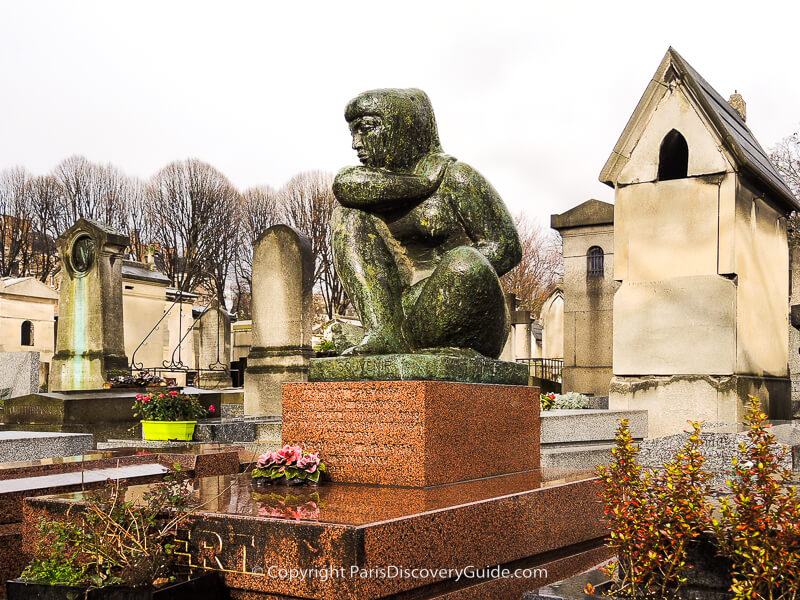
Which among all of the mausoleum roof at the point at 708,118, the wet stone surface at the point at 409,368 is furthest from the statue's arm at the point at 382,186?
the mausoleum roof at the point at 708,118

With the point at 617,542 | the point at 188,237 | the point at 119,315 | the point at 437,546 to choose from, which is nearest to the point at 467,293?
the point at 437,546

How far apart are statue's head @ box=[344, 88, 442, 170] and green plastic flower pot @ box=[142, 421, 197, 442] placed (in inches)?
207

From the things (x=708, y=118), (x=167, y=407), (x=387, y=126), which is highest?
(x=708, y=118)

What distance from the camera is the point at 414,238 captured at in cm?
621

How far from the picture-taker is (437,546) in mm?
3986

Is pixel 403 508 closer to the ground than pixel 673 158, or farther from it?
closer to the ground

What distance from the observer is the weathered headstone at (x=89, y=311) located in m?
16.0

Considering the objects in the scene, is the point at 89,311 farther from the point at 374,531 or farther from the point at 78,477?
the point at 374,531

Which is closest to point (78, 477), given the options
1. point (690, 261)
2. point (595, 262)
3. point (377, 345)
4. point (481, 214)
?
point (377, 345)

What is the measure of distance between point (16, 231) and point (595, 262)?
45080 millimetres

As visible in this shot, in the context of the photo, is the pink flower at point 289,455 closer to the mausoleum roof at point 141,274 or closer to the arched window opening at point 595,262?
the arched window opening at point 595,262

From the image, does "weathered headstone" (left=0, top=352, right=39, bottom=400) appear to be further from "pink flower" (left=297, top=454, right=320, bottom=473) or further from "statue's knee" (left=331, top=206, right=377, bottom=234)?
"pink flower" (left=297, top=454, right=320, bottom=473)

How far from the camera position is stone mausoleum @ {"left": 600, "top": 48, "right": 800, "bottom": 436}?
9281 mm

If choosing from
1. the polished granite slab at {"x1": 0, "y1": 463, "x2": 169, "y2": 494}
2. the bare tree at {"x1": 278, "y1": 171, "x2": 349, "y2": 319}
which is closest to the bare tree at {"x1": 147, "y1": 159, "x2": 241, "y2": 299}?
the bare tree at {"x1": 278, "y1": 171, "x2": 349, "y2": 319}
